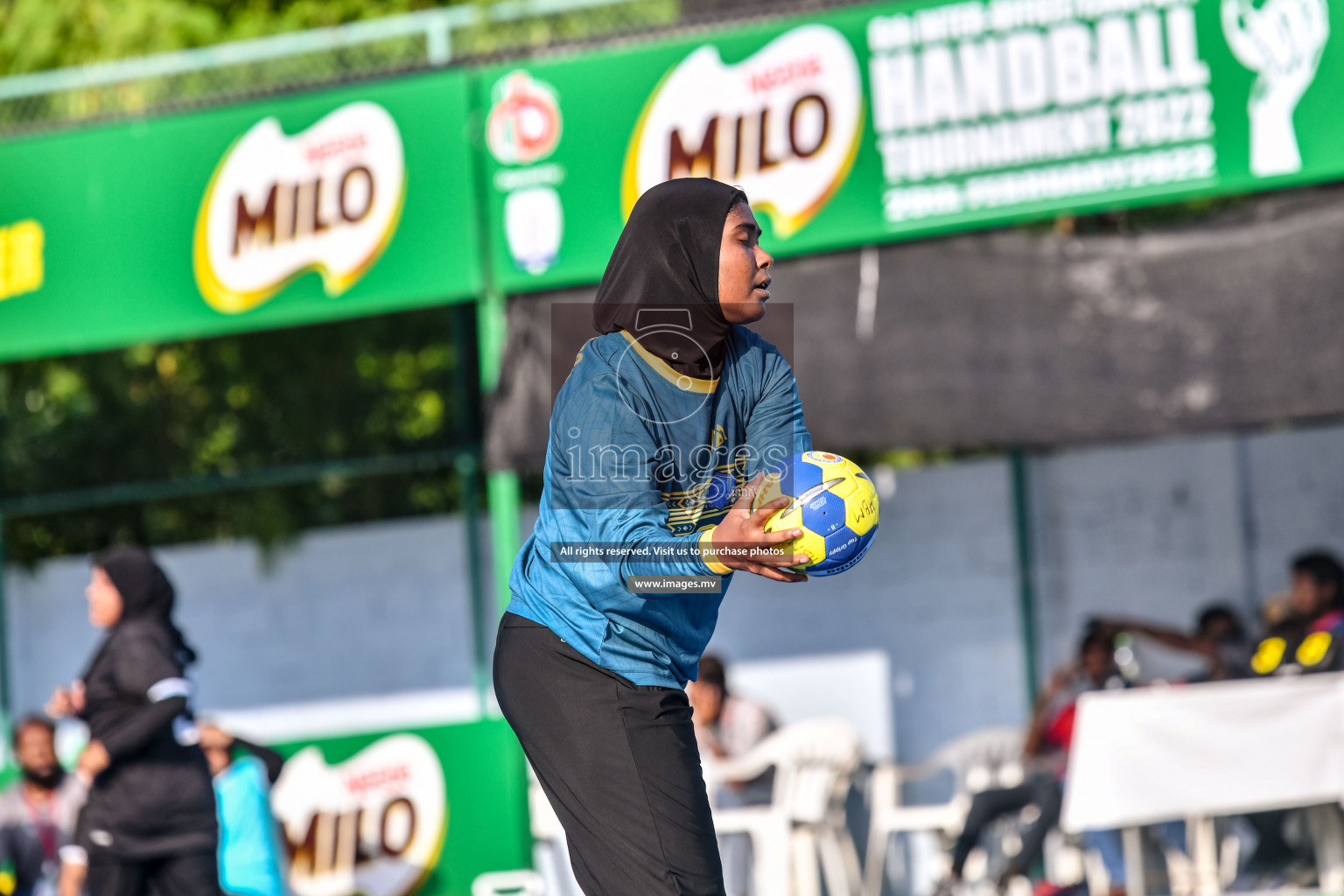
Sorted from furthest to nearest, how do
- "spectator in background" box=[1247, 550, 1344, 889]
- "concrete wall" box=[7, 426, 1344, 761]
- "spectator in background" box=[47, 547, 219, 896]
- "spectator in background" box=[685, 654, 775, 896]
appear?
"concrete wall" box=[7, 426, 1344, 761] → "spectator in background" box=[685, 654, 775, 896] → "spectator in background" box=[1247, 550, 1344, 889] → "spectator in background" box=[47, 547, 219, 896]

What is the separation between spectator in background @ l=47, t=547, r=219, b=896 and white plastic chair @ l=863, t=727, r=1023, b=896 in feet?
12.6

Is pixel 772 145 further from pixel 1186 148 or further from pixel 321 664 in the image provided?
pixel 321 664

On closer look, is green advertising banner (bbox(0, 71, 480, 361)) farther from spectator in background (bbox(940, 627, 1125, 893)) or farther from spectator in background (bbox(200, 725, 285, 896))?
spectator in background (bbox(940, 627, 1125, 893))

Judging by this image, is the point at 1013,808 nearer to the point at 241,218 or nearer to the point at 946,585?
the point at 946,585

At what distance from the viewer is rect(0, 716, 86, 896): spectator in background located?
8.38 m

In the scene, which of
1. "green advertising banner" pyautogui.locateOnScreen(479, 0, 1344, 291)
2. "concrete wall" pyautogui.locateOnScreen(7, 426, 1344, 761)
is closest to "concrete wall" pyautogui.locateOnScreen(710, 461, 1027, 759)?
"concrete wall" pyautogui.locateOnScreen(7, 426, 1344, 761)

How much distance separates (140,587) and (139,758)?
627mm

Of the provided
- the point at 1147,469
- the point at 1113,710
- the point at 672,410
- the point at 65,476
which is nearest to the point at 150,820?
the point at 672,410

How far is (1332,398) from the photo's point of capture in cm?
682

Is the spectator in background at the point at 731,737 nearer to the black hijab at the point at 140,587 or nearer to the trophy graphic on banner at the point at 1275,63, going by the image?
the black hijab at the point at 140,587

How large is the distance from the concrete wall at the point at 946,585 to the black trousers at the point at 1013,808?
0.97m

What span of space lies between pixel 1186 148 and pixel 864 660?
143 inches

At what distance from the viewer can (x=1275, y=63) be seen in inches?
276

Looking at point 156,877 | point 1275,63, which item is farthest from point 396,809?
point 1275,63
